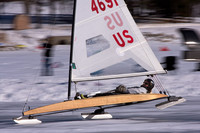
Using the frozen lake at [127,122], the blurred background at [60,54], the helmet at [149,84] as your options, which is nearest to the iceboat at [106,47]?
the helmet at [149,84]

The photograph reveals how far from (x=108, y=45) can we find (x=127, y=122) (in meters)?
1.83

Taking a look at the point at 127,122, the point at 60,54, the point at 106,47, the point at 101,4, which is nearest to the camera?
the point at 127,122

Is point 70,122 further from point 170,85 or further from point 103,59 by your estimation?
point 170,85

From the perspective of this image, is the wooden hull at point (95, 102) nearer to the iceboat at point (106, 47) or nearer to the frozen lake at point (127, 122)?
the iceboat at point (106, 47)

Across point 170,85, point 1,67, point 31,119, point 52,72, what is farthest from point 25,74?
point 31,119

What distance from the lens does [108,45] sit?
10.1m

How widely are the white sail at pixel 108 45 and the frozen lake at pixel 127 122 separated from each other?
3.47 feet

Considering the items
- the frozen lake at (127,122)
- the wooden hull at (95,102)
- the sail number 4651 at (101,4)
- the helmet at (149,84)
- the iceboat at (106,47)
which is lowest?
the frozen lake at (127,122)

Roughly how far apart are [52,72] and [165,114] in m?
7.80

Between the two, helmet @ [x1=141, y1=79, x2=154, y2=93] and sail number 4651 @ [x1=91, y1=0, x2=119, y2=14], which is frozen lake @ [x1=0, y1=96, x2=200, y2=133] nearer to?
helmet @ [x1=141, y1=79, x2=154, y2=93]

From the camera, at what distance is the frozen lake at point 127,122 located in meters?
8.56

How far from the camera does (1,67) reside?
19719 millimetres

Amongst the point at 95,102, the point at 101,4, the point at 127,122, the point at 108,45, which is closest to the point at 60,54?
the point at 108,45

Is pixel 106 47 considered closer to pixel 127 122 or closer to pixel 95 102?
pixel 95 102
